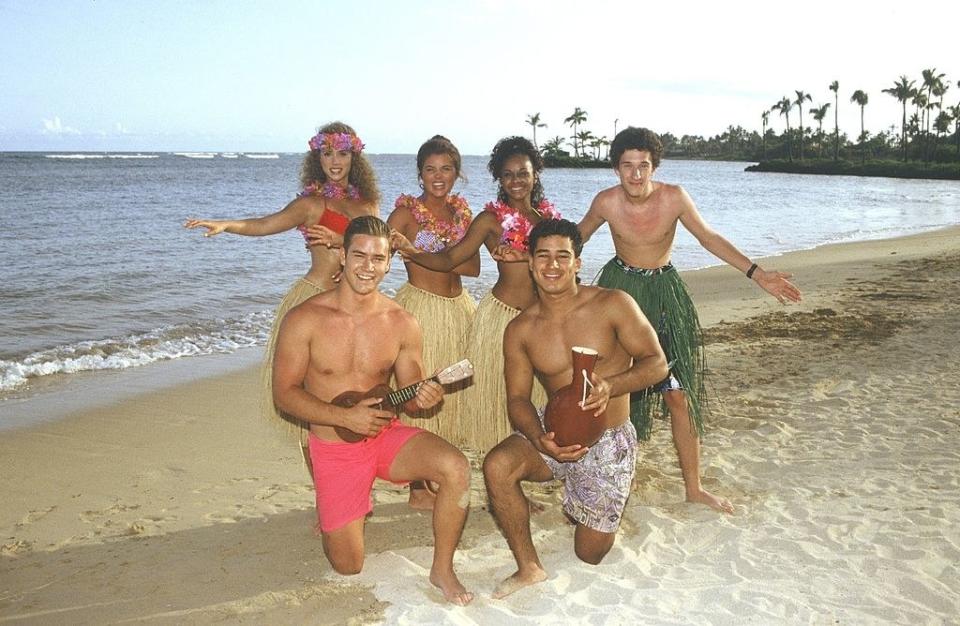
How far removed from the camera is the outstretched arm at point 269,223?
3.55 metres

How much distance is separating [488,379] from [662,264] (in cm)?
95

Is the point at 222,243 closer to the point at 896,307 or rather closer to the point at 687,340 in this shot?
the point at 896,307

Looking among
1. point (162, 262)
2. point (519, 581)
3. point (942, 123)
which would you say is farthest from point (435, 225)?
point (942, 123)

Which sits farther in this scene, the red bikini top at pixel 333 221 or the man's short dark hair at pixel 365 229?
the red bikini top at pixel 333 221

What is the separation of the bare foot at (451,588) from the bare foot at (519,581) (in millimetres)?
103

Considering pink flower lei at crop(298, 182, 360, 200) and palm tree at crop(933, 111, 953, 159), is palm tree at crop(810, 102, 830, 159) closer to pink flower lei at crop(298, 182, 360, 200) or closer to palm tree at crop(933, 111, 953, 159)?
palm tree at crop(933, 111, 953, 159)

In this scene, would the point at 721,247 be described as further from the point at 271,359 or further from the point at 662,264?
the point at 271,359

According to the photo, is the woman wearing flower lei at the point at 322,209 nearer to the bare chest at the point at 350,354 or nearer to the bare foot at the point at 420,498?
the bare foot at the point at 420,498

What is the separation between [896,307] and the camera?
807 centimetres

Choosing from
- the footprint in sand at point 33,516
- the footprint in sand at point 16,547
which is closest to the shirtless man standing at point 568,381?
the footprint in sand at point 16,547

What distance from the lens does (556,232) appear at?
9.63ft

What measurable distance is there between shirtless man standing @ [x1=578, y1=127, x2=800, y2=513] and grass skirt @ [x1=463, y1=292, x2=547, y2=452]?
0.55 m

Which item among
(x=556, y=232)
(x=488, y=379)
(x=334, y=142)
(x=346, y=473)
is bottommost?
(x=346, y=473)

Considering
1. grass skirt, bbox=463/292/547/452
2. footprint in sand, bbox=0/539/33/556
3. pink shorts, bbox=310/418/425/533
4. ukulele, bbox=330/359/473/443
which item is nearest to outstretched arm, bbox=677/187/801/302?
grass skirt, bbox=463/292/547/452
